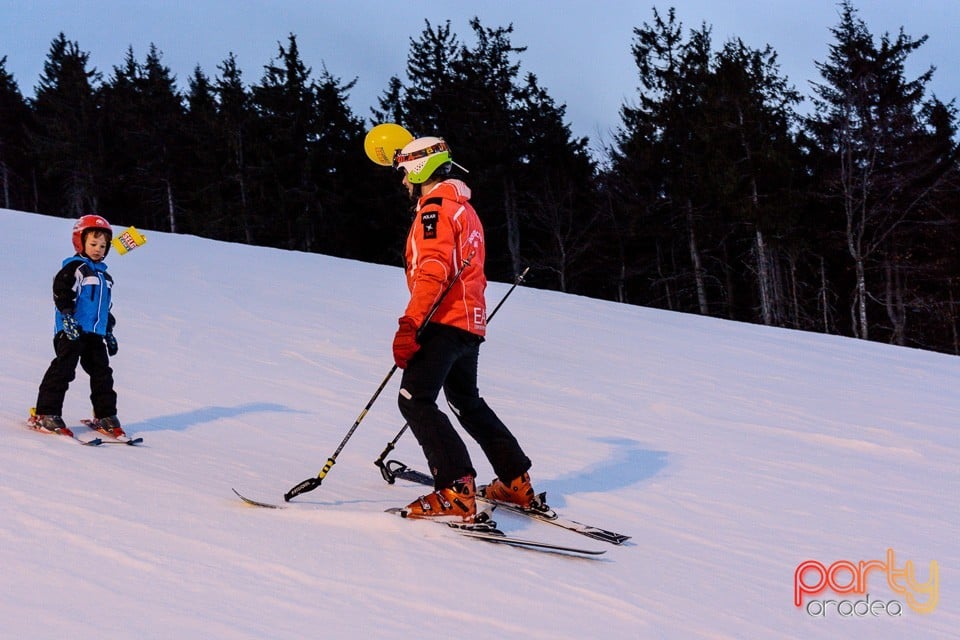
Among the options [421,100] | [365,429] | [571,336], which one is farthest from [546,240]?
[365,429]

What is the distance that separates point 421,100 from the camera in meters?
36.7

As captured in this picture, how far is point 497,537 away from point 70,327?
10.8ft

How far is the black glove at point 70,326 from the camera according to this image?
5504 millimetres

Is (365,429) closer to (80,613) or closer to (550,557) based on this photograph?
(550,557)

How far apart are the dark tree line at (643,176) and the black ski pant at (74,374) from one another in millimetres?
25079

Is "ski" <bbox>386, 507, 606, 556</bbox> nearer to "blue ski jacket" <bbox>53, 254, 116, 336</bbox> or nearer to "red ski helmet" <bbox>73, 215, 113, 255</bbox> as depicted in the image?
"blue ski jacket" <bbox>53, 254, 116, 336</bbox>

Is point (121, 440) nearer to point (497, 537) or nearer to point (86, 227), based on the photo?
point (86, 227)

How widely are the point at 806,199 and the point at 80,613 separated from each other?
30.2 metres

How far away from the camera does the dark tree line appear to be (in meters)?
29.1

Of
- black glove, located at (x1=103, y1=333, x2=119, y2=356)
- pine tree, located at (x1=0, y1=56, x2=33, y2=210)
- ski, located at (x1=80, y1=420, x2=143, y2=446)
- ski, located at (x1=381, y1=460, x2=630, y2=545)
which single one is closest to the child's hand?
black glove, located at (x1=103, y1=333, x2=119, y2=356)

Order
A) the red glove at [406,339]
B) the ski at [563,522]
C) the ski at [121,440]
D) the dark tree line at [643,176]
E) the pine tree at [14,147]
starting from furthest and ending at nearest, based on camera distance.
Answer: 1. the pine tree at [14,147]
2. the dark tree line at [643,176]
3. the ski at [121,440]
4. the ski at [563,522]
5. the red glove at [406,339]

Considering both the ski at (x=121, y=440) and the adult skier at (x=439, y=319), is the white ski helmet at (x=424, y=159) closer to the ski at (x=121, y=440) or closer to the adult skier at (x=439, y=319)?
the adult skier at (x=439, y=319)

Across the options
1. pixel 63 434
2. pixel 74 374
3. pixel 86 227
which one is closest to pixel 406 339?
pixel 63 434
